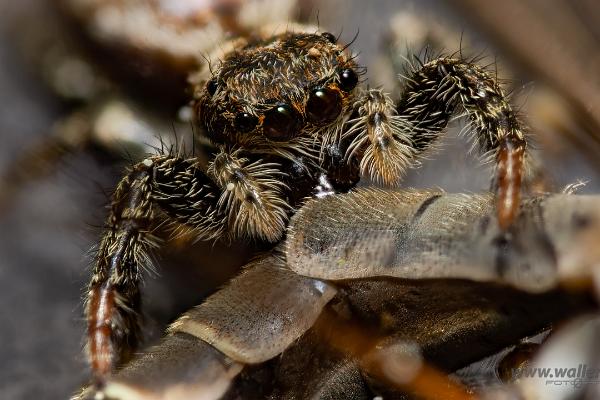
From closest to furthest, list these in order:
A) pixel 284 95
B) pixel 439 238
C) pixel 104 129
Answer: pixel 439 238
pixel 284 95
pixel 104 129

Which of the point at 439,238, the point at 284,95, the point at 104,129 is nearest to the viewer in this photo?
the point at 439,238

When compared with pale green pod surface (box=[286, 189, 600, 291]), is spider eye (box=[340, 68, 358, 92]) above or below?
above

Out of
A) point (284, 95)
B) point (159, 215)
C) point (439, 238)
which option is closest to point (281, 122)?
point (284, 95)

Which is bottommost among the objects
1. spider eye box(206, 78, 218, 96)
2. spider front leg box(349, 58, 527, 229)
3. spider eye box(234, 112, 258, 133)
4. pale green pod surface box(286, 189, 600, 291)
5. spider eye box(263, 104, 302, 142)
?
pale green pod surface box(286, 189, 600, 291)

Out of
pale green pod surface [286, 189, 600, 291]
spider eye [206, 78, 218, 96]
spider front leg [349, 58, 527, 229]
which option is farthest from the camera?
spider eye [206, 78, 218, 96]

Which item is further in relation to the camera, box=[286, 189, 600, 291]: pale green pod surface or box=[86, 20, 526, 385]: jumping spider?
box=[86, 20, 526, 385]: jumping spider

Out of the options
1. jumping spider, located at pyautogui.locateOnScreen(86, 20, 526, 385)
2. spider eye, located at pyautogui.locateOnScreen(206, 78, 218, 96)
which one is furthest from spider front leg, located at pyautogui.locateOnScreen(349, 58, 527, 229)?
spider eye, located at pyautogui.locateOnScreen(206, 78, 218, 96)

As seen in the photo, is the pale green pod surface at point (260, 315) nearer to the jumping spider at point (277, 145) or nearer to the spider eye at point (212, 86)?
the jumping spider at point (277, 145)

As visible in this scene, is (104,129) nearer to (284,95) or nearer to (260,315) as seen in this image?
(284,95)

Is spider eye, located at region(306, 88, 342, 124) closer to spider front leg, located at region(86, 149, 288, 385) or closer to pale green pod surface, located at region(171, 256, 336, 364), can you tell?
spider front leg, located at region(86, 149, 288, 385)
